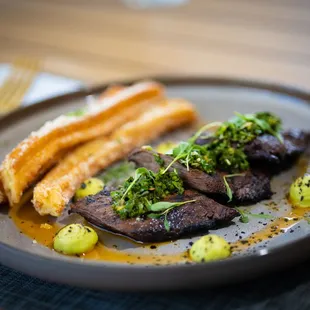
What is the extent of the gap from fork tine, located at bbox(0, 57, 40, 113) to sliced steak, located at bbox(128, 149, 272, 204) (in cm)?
205

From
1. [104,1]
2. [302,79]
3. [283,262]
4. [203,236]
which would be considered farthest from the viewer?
[104,1]

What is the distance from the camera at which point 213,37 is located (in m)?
7.69

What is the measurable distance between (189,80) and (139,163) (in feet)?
5.93

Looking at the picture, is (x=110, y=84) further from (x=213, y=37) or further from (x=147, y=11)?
(x=147, y=11)

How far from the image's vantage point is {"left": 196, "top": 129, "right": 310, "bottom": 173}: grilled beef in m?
Result: 3.78

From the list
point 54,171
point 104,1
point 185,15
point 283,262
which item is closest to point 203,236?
point 283,262

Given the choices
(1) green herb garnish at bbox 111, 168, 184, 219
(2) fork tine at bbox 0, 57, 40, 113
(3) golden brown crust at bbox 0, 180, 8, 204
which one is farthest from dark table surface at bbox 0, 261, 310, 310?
(2) fork tine at bbox 0, 57, 40, 113

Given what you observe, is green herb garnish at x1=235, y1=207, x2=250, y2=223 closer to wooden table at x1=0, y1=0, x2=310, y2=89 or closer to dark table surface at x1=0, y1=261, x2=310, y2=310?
dark table surface at x1=0, y1=261, x2=310, y2=310

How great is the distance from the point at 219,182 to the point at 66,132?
1367mm

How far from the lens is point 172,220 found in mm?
3217

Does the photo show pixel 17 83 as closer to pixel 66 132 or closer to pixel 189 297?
pixel 66 132

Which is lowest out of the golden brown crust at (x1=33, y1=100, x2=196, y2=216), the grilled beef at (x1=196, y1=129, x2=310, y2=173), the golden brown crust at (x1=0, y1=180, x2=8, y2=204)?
the golden brown crust at (x1=0, y1=180, x2=8, y2=204)

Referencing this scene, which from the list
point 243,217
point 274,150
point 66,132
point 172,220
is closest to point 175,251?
point 172,220

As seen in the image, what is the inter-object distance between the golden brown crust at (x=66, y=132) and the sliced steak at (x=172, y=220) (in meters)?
0.61
